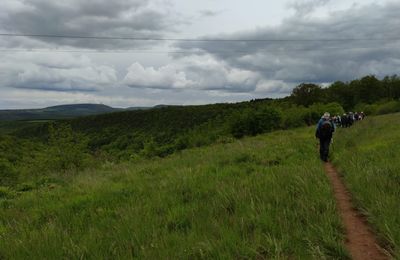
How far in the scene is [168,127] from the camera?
119500mm

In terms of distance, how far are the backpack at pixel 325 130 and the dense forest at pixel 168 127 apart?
10407mm

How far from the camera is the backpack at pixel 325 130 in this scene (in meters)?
13.5

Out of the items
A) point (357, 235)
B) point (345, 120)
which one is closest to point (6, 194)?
point (357, 235)

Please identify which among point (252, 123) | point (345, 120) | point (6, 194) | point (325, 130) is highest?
point (325, 130)

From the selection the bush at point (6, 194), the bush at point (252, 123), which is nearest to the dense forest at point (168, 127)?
the bush at point (252, 123)

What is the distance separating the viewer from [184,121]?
12375 centimetres

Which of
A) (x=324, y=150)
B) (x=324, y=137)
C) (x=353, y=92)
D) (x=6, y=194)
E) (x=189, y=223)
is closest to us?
(x=189, y=223)

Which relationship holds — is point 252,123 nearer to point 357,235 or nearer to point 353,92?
point 357,235

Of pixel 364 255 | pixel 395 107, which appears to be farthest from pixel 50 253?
pixel 395 107

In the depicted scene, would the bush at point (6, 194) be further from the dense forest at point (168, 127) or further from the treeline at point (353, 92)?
the treeline at point (353, 92)

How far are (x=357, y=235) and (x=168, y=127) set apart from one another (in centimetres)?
11524

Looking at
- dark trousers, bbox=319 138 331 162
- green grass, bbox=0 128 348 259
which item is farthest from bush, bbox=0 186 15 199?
dark trousers, bbox=319 138 331 162

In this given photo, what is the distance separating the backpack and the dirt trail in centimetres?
675

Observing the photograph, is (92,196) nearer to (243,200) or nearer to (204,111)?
(243,200)
